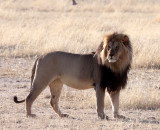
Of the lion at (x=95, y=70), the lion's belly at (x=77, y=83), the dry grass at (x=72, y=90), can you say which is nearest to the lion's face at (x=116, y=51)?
the lion at (x=95, y=70)

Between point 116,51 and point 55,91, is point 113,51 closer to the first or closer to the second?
point 116,51

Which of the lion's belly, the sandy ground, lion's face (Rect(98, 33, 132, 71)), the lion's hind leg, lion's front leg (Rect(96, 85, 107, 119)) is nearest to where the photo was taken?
the sandy ground

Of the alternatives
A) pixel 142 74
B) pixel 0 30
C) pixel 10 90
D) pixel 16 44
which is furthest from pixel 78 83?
pixel 0 30

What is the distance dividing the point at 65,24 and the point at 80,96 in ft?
37.1

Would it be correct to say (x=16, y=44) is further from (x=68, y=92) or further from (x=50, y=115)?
(x=50, y=115)

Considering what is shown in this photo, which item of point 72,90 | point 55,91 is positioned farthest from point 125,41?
point 72,90

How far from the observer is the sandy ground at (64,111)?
7883 millimetres

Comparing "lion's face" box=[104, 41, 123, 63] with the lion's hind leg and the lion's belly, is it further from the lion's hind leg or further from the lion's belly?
the lion's hind leg

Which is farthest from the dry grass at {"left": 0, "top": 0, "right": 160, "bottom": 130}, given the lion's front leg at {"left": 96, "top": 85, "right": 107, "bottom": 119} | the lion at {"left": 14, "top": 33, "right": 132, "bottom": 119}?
the lion at {"left": 14, "top": 33, "right": 132, "bottom": 119}

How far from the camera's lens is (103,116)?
8234mm

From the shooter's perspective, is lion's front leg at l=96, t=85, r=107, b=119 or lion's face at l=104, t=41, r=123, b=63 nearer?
lion's face at l=104, t=41, r=123, b=63

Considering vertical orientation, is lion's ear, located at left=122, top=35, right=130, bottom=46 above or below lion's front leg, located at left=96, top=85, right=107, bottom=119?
above

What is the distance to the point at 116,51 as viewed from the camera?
8.02 metres

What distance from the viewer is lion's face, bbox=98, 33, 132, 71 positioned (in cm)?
805
